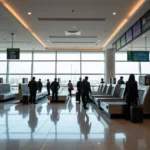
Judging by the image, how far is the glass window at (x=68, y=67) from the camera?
17.8m

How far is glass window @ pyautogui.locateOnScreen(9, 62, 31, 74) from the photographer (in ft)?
58.4

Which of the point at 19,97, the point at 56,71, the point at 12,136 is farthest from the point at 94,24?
the point at 56,71

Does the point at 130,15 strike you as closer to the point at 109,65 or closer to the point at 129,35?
the point at 129,35

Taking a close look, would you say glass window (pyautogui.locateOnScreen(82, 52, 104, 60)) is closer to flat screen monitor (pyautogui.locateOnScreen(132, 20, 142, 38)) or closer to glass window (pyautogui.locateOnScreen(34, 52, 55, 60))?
glass window (pyautogui.locateOnScreen(34, 52, 55, 60))

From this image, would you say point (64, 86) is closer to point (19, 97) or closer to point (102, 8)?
point (19, 97)

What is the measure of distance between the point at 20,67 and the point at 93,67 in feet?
21.8

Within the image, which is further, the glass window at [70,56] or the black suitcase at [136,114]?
the glass window at [70,56]

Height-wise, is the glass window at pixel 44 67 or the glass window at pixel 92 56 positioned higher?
Result: the glass window at pixel 92 56

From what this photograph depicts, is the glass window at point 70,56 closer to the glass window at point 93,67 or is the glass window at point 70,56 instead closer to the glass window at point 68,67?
the glass window at point 68,67

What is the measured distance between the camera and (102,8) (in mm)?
7762

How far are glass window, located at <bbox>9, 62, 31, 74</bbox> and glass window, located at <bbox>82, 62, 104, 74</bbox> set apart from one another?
5.06 meters

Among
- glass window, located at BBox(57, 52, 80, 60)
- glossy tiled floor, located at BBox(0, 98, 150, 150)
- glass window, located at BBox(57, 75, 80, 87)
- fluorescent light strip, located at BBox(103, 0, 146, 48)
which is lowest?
glossy tiled floor, located at BBox(0, 98, 150, 150)

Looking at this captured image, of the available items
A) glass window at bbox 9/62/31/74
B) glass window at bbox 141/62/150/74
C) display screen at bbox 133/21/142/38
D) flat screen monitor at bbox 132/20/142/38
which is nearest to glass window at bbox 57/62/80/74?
glass window at bbox 9/62/31/74

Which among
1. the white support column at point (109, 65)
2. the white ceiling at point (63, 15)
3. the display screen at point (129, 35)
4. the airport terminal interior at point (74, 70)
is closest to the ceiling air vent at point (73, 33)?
the airport terminal interior at point (74, 70)
